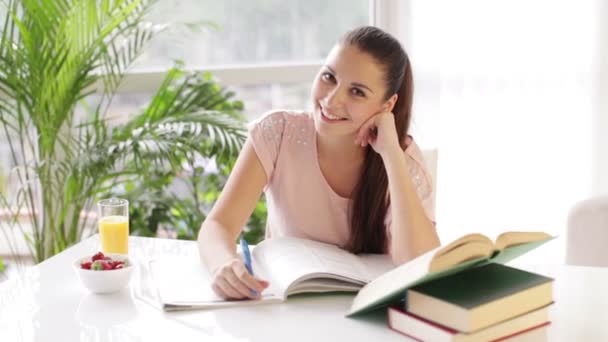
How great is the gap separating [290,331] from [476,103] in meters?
1.99

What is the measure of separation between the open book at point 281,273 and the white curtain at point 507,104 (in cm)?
154

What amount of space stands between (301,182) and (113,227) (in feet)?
1.58

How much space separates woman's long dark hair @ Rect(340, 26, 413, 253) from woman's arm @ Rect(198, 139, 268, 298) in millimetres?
229

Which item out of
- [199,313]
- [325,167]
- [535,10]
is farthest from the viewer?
[535,10]

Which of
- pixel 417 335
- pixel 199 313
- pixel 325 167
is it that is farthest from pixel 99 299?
pixel 325 167

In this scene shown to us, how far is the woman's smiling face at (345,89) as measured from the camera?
174cm

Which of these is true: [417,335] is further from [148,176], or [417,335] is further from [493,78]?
[493,78]

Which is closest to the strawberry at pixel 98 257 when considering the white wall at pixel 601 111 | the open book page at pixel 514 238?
the open book page at pixel 514 238

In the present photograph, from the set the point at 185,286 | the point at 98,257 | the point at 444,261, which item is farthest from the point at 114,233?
the point at 444,261

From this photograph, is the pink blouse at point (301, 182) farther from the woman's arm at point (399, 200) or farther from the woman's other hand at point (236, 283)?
the woman's other hand at point (236, 283)

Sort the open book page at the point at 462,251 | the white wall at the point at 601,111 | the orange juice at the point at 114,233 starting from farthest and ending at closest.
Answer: the white wall at the point at 601,111, the orange juice at the point at 114,233, the open book page at the point at 462,251

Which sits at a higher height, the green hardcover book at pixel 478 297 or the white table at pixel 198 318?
the green hardcover book at pixel 478 297

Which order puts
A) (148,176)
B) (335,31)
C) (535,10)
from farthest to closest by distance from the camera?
(335,31), (535,10), (148,176)

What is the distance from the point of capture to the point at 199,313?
1359mm
